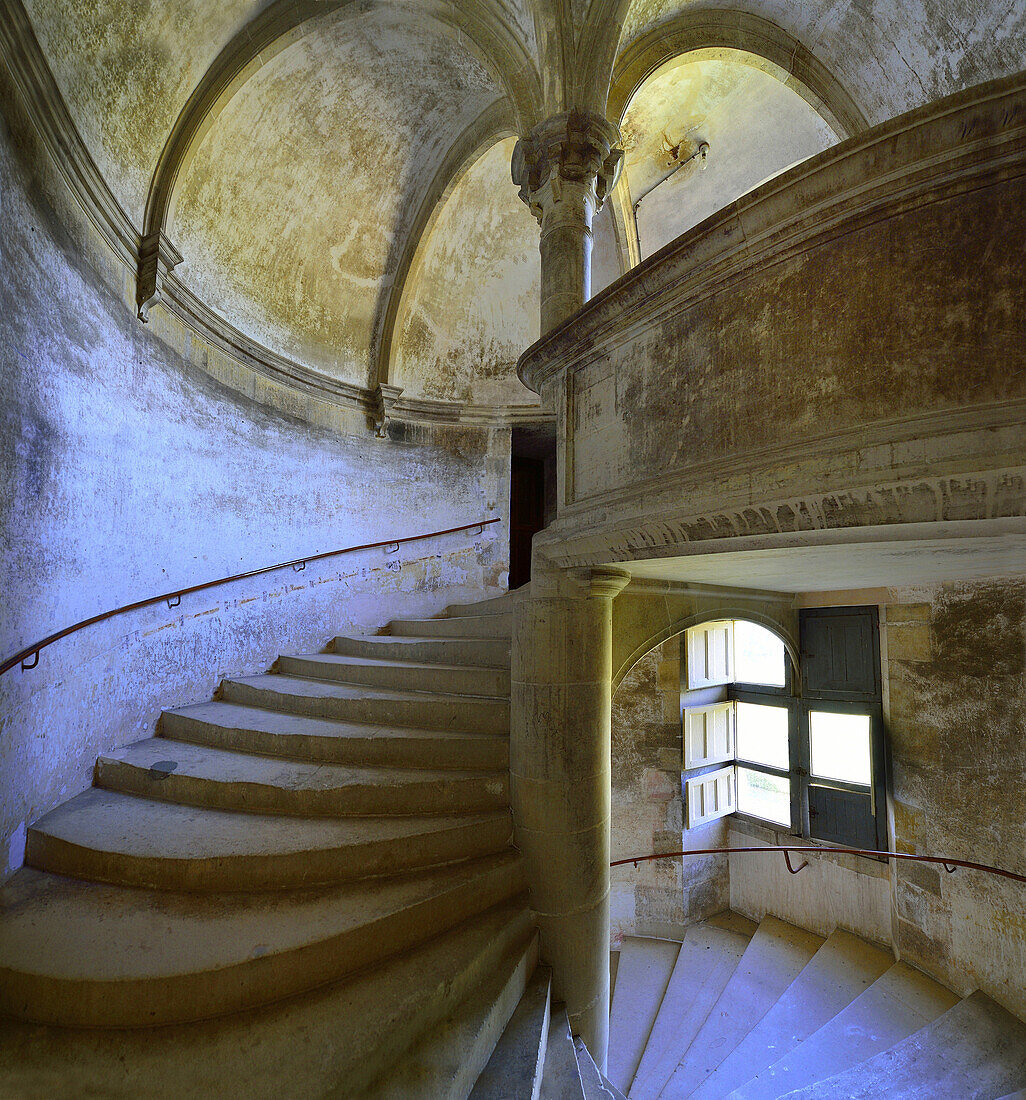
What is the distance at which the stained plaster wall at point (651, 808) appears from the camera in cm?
666

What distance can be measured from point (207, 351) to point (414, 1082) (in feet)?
17.0

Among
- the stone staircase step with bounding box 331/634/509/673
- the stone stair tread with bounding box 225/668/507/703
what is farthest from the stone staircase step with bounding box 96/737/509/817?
the stone staircase step with bounding box 331/634/509/673

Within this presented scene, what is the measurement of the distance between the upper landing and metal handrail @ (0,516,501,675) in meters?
2.90

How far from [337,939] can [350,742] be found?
1285mm

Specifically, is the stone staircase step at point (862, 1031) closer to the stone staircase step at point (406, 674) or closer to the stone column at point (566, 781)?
the stone column at point (566, 781)

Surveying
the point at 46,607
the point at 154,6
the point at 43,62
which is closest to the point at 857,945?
the point at 46,607

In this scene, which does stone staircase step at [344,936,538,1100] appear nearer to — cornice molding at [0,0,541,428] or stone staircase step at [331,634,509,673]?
stone staircase step at [331,634,509,673]

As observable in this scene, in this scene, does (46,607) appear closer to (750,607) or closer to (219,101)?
(219,101)

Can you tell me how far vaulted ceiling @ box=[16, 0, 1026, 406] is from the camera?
13.2 feet

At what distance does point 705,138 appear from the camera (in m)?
6.78

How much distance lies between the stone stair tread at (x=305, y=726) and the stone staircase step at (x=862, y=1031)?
332cm

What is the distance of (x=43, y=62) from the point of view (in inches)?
122

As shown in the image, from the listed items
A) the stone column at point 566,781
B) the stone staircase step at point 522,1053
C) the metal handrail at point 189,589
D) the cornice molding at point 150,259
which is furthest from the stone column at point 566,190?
the stone staircase step at point 522,1053

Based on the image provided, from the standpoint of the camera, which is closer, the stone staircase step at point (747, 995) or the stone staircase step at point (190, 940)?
the stone staircase step at point (190, 940)
